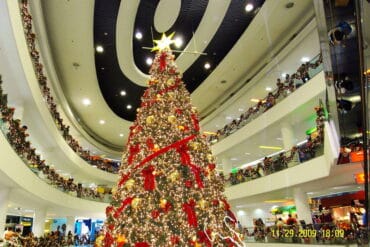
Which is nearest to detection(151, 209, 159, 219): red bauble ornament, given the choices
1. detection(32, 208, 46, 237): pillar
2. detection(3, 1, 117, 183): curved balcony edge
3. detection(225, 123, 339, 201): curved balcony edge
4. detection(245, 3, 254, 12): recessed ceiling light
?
detection(225, 123, 339, 201): curved balcony edge

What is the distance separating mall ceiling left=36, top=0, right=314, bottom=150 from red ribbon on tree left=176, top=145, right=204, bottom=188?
7.94m

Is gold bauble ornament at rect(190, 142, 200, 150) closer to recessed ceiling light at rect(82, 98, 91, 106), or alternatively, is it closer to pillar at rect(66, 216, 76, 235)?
recessed ceiling light at rect(82, 98, 91, 106)

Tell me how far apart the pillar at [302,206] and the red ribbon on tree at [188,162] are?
845cm

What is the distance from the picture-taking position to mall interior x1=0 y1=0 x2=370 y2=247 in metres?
5.88

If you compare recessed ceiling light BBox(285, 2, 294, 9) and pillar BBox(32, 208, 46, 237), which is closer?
recessed ceiling light BBox(285, 2, 294, 9)

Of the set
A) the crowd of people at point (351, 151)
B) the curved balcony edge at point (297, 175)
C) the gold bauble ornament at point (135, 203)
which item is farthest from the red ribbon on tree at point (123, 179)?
the curved balcony edge at point (297, 175)

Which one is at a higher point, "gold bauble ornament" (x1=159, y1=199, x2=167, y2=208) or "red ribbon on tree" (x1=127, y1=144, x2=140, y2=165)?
"red ribbon on tree" (x1=127, y1=144, x2=140, y2=165)

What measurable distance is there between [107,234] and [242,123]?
12222mm

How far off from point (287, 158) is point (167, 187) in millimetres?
8435

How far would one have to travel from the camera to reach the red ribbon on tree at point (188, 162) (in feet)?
12.7

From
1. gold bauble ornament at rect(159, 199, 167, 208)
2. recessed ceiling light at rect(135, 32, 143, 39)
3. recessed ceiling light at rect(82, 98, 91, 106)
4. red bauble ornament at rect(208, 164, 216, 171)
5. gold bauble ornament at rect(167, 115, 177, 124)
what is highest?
recessed ceiling light at rect(135, 32, 143, 39)

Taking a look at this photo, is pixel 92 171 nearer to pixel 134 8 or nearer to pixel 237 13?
pixel 134 8

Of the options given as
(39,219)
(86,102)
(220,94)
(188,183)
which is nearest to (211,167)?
(188,183)

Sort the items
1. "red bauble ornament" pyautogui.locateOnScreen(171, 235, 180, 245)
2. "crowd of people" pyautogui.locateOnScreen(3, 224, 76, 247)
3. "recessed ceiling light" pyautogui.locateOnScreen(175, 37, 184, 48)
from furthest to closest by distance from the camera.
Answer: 1. "recessed ceiling light" pyautogui.locateOnScreen(175, 37, 184, 48)
2. "crowd of people" pyautogui.locateOnScreen(3, 224, 76, 247)
3. "red bauble ornament" pyautogui.locateOnScreen(171, 235, 180, 245)
